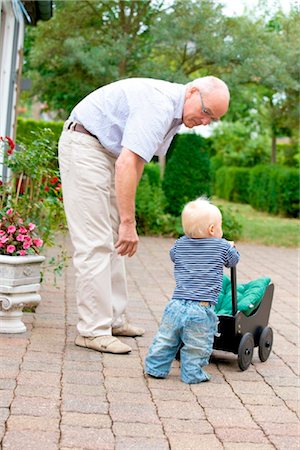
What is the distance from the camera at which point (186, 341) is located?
442 centimetres

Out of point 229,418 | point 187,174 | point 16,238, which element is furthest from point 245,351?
point 187,174

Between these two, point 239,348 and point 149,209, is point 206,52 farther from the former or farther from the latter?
point 239,348

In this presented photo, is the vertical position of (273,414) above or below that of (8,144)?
below

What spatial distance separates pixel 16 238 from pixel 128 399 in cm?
156

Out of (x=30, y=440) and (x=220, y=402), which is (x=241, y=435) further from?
(x=30, y=440)

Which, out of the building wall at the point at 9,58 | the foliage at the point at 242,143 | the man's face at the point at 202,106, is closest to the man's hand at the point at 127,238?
the man's face at the point at 202,106

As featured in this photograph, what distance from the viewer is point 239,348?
4.70 meters

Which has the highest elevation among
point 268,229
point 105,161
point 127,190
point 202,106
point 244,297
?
point 202,106

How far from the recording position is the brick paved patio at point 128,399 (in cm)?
346

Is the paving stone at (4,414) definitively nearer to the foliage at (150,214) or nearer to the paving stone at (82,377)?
the paving stone at (82,377)

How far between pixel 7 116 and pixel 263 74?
497 cm

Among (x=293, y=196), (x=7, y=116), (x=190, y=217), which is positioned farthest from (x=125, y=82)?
(x=293, y=196)

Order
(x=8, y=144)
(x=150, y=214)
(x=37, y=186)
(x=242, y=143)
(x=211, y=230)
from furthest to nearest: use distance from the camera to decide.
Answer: (x=242, y=143) → (x=150, y=214) → (x=37, y=186) → (x=8, y=144) → (x=211, y=230)

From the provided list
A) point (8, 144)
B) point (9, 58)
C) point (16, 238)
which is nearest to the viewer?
point (16, 238)
